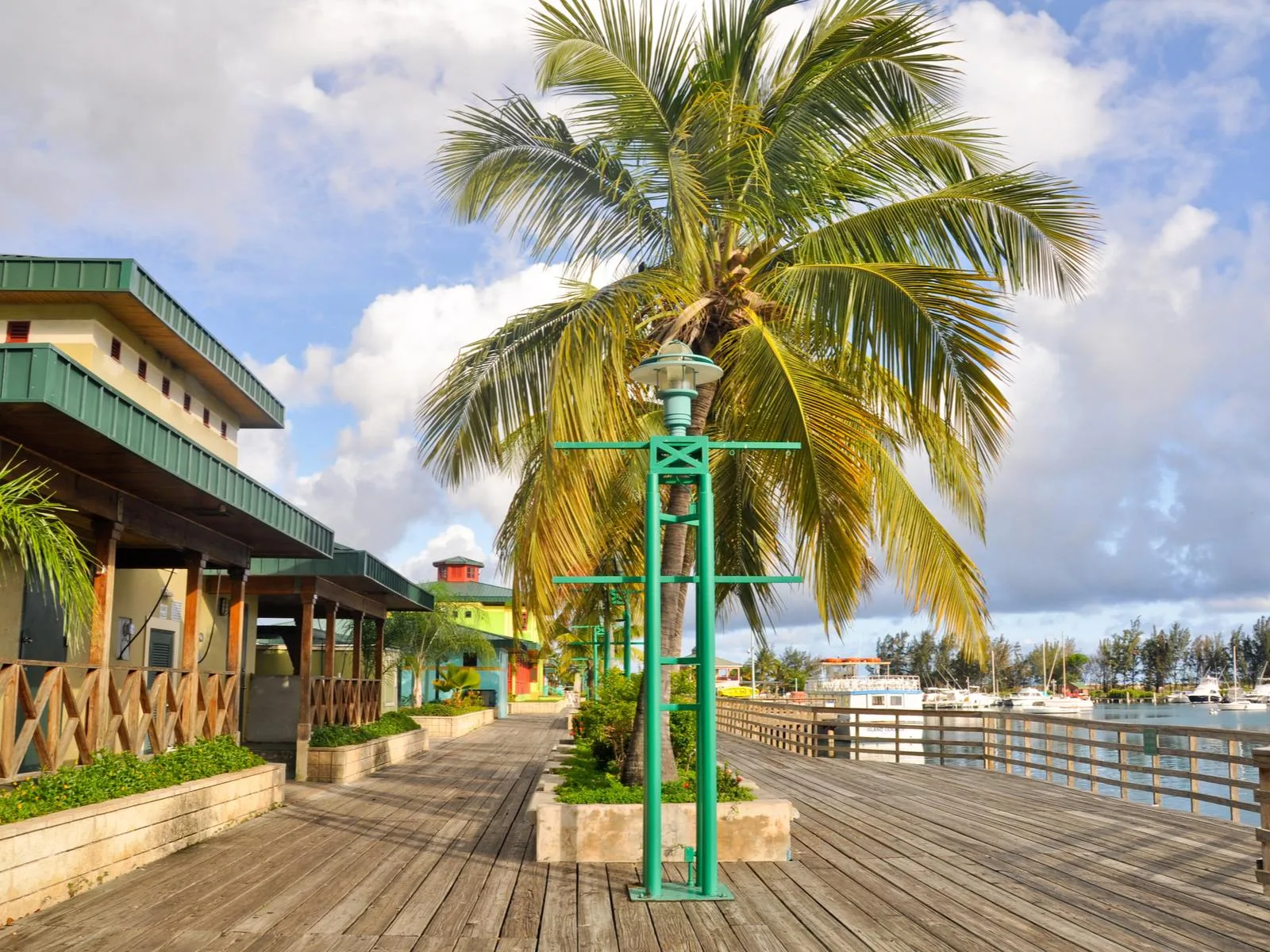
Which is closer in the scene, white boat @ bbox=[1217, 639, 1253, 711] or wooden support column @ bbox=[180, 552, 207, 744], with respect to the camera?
wooden support column @ bbox=[180, 552, 207, 744]

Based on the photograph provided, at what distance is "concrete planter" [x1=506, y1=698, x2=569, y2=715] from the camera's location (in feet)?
150

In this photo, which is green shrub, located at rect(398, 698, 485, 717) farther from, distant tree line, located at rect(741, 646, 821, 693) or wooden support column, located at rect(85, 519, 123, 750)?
distant tree line, located at rect(741, 646, 821, 693)

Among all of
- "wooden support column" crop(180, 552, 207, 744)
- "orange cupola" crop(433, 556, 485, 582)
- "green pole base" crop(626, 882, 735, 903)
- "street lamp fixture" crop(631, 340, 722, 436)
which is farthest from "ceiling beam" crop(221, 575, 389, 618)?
"orange cupola" crop(433, 556, 485, 582)

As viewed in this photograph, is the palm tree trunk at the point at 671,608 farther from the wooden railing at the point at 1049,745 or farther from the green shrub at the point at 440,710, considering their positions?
the green shrub at the point at 440,710

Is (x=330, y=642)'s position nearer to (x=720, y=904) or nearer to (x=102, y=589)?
(x=102, y=589)

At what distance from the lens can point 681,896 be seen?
7.06 metres

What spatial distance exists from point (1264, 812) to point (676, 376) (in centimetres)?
471

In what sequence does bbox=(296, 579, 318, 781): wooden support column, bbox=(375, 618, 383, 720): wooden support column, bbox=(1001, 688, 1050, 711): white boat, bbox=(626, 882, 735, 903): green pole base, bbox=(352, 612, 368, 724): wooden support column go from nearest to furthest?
bbox=(626, 882, 735, 903): green pole base → bbox=(296, 579, 318, 781): wooden support column → bbox=(352, 612, 368, 724): wooden support column → bbox=(375, 618, 383, 720): wooden support column → bbox=(1001, 688, 1050, 711): white boat

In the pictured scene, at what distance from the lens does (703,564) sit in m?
7.35

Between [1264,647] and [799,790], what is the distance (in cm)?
12575

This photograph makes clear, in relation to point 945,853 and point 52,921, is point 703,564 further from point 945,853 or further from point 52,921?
point 52,921

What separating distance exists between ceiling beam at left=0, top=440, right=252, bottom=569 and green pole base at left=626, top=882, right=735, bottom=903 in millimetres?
4966

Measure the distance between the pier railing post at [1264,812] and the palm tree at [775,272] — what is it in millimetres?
2401

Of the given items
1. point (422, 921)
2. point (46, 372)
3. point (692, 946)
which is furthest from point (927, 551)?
point (46, 372)
